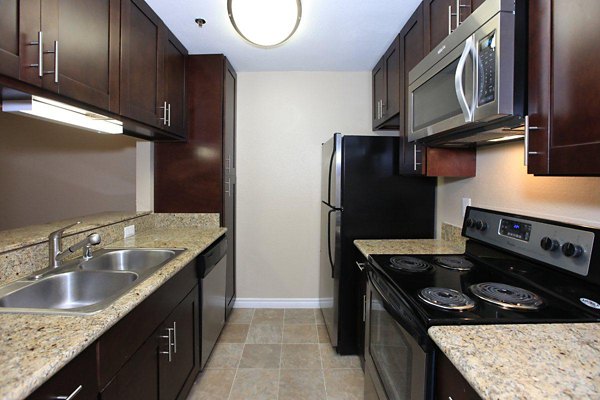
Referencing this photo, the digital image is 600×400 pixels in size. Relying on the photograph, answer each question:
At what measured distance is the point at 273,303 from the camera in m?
3.08

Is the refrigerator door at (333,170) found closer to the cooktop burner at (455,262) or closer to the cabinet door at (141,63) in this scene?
the cooktop burner at (455,262)

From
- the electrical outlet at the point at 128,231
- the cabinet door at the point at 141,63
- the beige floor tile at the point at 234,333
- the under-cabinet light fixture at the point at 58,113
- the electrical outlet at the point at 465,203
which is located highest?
the cabinet door at the point at 141,63

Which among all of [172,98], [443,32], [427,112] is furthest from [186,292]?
[443,32]

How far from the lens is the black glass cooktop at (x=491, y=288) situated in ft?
3.04

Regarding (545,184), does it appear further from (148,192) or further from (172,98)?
(148,192)

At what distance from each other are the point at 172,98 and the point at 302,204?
1.49 metres

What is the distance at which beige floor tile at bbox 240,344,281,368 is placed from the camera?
2156 mm

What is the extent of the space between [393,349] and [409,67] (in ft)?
5.40

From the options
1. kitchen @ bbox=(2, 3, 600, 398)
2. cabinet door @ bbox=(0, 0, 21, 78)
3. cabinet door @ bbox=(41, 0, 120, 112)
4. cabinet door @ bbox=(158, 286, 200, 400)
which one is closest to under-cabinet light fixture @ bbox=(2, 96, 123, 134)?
cabinet door @ bbox=(41, 0, 120, 112)

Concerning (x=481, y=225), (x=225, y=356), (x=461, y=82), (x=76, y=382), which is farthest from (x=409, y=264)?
(x=225, y=356)

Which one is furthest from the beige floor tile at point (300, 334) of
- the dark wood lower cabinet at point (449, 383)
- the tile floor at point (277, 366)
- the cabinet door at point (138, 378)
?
the dark wood lower cabinet at point (449, 383)

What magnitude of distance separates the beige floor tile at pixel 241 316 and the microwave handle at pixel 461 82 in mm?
2459

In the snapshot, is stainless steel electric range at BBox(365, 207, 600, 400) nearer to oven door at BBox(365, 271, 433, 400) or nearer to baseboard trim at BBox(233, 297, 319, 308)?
oven door at BBox(365, 271, 433, 400)

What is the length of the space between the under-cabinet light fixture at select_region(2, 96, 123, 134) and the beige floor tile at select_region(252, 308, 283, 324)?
1.99 m
